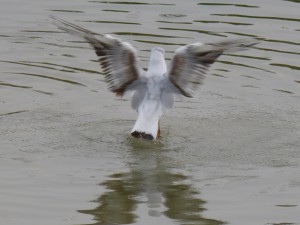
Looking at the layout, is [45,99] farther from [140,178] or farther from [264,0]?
[264,0]

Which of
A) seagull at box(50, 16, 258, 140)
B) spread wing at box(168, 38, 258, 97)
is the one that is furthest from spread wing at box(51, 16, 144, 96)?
spread wing at box(168, 38, 258, 97)

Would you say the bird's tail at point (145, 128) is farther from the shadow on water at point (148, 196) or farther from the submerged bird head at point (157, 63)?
the submerged bird head at point (157, 63)

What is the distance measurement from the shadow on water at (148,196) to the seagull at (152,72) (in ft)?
1.51

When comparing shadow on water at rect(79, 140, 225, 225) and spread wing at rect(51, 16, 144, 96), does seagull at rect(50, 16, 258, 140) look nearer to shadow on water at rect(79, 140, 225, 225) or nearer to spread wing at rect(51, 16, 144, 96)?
spread wing at rect(51, 16, 144, 96)

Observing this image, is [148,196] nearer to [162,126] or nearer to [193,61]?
[193,61]

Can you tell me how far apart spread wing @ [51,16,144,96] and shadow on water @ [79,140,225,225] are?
78 cm

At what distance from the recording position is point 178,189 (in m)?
9.60

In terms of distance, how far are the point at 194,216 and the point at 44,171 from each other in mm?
1683

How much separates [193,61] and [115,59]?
813mm

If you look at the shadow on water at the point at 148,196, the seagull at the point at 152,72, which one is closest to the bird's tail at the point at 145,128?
the seagull at the point at 152,72

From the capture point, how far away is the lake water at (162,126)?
910 cm

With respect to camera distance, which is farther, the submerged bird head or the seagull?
the submerged bird head

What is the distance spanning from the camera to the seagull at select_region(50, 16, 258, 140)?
10.4 metres

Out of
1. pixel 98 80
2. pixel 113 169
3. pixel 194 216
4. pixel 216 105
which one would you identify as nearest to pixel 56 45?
pixel 98 80
